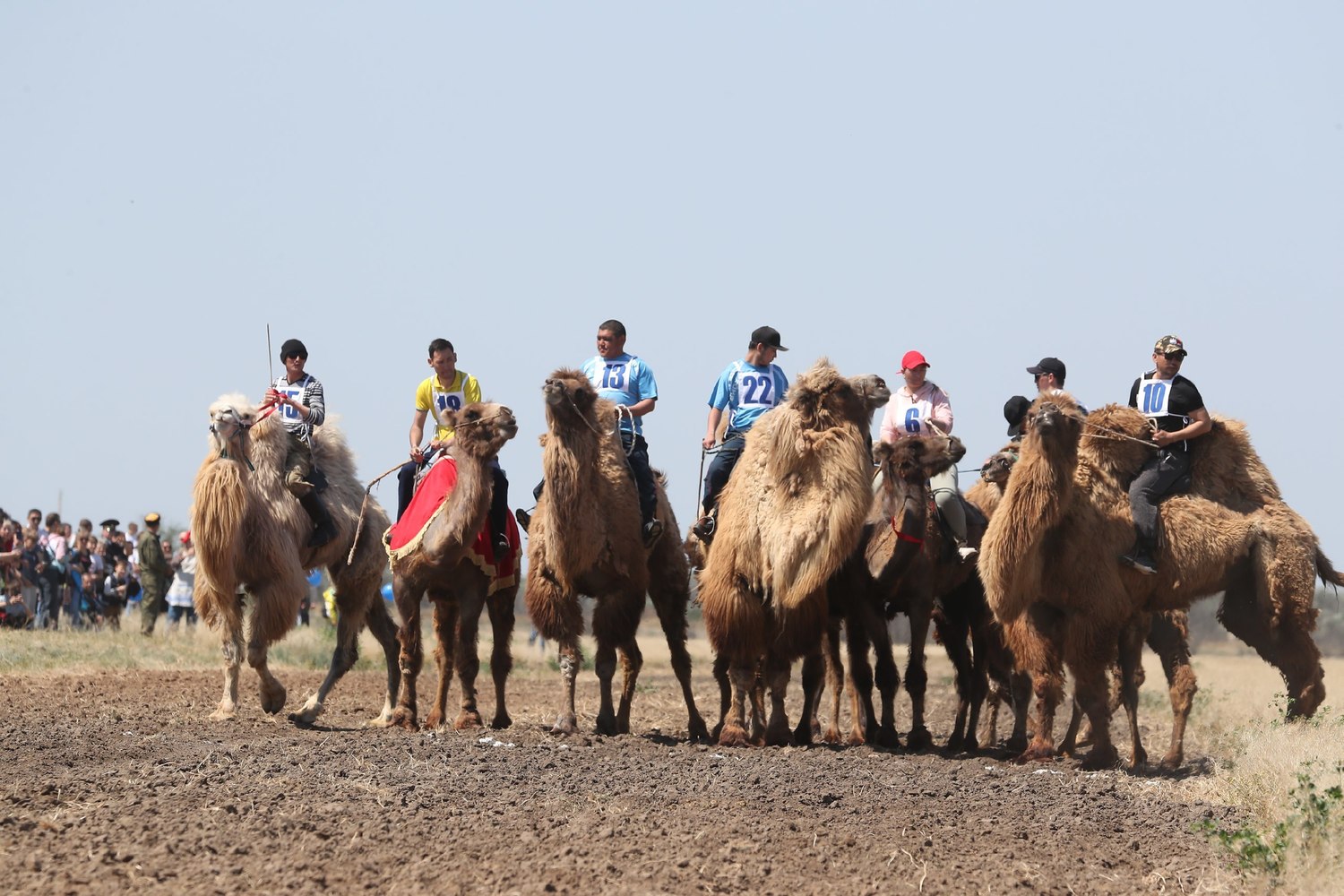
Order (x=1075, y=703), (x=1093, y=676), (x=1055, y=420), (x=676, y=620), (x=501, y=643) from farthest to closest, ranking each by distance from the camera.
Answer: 1. (x=676, y=620)
2. (x=501, y=643)
3. (x=1075, y=703)
4. (x=1093, y=676)
5. (x=1055, y=420)

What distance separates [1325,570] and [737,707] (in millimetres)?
4641

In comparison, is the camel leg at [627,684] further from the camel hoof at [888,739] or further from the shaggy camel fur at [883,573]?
the camel hoof at [888,739]

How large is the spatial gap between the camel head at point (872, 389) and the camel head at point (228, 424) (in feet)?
15.2

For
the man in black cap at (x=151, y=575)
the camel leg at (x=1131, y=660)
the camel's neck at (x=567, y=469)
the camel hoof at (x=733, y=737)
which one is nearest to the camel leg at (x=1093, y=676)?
the camel leg at (x=1131, y=660)

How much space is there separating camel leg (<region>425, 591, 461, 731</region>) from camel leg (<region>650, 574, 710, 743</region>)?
1513mm

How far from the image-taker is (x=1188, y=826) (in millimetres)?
8688

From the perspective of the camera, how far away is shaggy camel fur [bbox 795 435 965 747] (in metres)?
12.1

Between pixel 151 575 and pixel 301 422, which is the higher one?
pixel 301 422

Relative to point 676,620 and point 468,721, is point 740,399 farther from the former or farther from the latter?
point 468,721

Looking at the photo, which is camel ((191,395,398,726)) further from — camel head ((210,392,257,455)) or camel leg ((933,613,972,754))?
camel leg ((933,613,972,754))

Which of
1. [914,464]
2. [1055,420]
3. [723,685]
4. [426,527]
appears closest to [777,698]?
[723,685]

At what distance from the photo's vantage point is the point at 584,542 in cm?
1174

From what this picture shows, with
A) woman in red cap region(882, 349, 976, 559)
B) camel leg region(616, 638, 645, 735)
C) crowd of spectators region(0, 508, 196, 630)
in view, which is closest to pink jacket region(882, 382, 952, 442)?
woman in red cap region(882, 349, 976, 559)

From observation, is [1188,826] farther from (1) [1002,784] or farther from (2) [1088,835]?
(1) [1002,784]
